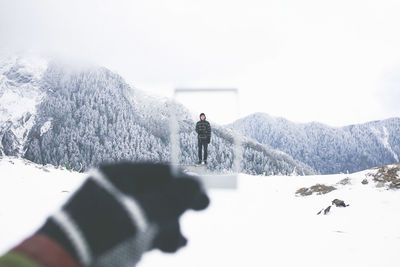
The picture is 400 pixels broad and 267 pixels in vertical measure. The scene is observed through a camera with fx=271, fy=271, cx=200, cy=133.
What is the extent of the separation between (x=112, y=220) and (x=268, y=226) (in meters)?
4.27

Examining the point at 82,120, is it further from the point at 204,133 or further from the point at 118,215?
the point at 118,215

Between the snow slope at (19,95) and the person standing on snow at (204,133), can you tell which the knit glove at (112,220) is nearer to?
the person standing on snow at (204,133)

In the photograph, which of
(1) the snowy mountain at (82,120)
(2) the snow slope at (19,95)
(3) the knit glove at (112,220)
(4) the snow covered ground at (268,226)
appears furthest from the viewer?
(2) the snow slope at (19,95)

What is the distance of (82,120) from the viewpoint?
109 metres

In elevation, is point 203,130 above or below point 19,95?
below

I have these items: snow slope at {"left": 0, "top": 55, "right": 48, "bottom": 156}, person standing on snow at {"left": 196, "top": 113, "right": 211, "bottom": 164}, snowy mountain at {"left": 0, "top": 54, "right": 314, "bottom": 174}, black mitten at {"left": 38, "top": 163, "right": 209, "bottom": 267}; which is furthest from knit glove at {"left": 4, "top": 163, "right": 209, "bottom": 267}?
snow slope at {"left": 0, "top": 55, "right": 48, "bottom": 156}

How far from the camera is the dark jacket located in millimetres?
8698

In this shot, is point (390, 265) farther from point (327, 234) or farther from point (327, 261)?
point (327, 234)

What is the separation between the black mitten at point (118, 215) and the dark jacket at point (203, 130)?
796cm

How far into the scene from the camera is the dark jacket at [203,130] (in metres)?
8.70

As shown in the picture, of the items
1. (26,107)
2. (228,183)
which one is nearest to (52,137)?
(26,107)

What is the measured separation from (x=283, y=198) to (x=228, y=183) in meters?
1.59

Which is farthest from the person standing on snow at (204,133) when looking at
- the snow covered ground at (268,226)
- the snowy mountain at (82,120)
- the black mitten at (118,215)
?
the snowy mountain at (82,120)

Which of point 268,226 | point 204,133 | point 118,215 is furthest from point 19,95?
point 118,215
